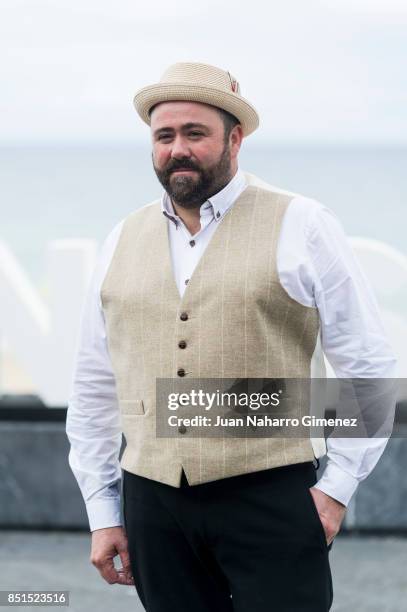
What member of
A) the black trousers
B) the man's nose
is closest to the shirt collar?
the man's nose

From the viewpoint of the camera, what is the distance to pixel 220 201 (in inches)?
91.5

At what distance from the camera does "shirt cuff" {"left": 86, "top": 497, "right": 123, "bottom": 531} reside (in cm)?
244

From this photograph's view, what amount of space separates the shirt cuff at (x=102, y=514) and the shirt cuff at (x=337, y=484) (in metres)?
0.50

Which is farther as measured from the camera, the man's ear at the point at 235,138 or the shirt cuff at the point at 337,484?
the man's ear at the point at 235,138

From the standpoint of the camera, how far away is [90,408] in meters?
2.47

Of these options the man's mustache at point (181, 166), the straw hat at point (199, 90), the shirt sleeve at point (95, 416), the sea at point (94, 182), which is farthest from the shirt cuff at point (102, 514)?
the sea at point (94, 182)

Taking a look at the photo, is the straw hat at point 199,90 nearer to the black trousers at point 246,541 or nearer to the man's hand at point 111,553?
the black trousers at point 246,541

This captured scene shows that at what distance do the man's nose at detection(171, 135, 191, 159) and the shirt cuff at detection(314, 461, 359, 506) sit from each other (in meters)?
0.73

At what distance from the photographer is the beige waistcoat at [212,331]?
2.21 m

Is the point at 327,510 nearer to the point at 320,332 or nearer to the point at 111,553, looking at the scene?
the point at 320,332

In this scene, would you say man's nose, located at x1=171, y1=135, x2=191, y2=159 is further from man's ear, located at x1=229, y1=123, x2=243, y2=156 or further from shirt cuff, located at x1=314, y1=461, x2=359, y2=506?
shirt cuff, located at x1=314, y1=461, x2=359, y2=506

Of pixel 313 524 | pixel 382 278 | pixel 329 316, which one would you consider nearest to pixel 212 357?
pixel 329 316

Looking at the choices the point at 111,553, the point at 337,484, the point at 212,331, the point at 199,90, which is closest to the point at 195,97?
the point at 199,90

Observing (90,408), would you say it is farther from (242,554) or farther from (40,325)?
(40,325)
